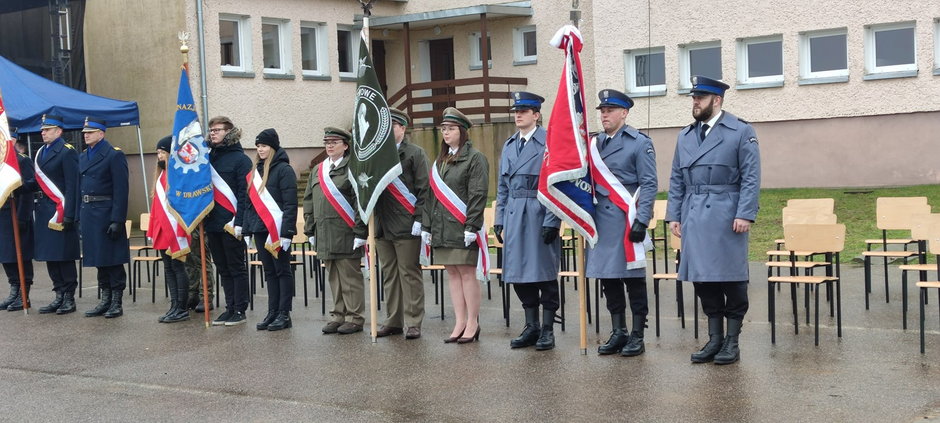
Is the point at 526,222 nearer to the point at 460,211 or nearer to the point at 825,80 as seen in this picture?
the point at 460,211

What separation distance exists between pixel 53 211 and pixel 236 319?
290 centimetres

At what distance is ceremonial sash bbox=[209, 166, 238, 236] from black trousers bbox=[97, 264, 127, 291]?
70.3 inches

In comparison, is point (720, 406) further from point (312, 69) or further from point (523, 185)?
point (312, 69)

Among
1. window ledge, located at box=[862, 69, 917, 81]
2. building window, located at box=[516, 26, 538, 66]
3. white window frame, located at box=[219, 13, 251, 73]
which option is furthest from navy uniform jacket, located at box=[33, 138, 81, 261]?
building window, located at box=[516, 26, 538, 66]

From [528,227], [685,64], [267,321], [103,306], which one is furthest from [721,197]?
[685,64]

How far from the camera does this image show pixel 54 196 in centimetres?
1202

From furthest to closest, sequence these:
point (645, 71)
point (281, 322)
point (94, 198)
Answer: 1. point (645, 71)
2. point (94, 198)
3. point (281, 322)

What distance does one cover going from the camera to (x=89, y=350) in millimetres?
9648

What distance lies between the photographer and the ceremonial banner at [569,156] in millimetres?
8109

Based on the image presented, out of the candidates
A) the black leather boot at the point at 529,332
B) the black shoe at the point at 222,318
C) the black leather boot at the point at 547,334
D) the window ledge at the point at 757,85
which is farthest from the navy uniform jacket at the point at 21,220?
the window ledge at the point at 757,85

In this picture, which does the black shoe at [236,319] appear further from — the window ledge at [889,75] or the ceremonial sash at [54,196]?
the window ledge at [889,75]

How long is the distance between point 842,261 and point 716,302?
20.6 feet

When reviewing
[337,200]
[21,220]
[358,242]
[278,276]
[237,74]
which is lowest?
[278,276]

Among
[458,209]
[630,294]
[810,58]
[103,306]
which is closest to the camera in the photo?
[630,294]
